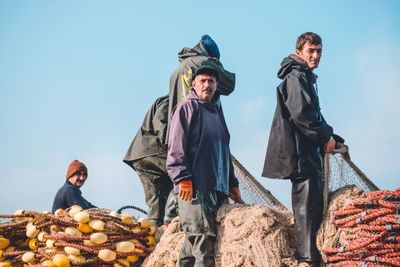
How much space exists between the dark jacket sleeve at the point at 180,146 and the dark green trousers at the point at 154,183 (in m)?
1.65

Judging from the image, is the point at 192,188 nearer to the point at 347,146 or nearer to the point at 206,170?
the point at 206,170

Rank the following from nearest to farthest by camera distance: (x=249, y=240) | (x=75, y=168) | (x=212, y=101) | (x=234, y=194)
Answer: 1. (x=249, y=240)
2. (x=234, y=194)
3. (x=212, y=101)
4. (x=75, y=168)

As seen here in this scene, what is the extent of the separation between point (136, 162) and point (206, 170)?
2.02m

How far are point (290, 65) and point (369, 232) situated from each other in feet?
5.22

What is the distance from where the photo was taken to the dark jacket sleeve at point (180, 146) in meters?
4.94

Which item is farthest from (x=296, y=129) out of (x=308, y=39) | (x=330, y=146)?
(x=308, y=39)

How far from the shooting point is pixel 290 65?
5.24 m

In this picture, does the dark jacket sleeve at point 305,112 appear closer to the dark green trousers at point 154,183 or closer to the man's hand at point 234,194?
the man's hand at point 234,194

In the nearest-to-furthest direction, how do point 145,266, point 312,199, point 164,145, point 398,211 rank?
point 398,211, point 312,199, point 145,266, point 164,145

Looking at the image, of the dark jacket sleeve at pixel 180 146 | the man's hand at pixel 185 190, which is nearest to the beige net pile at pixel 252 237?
the man's hand at pixel 185 190

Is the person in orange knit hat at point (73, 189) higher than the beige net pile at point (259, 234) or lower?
higher

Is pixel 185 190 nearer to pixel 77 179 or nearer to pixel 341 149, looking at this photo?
pixel 341 149

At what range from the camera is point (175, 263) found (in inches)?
201

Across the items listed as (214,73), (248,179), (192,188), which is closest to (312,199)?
(192,188)
